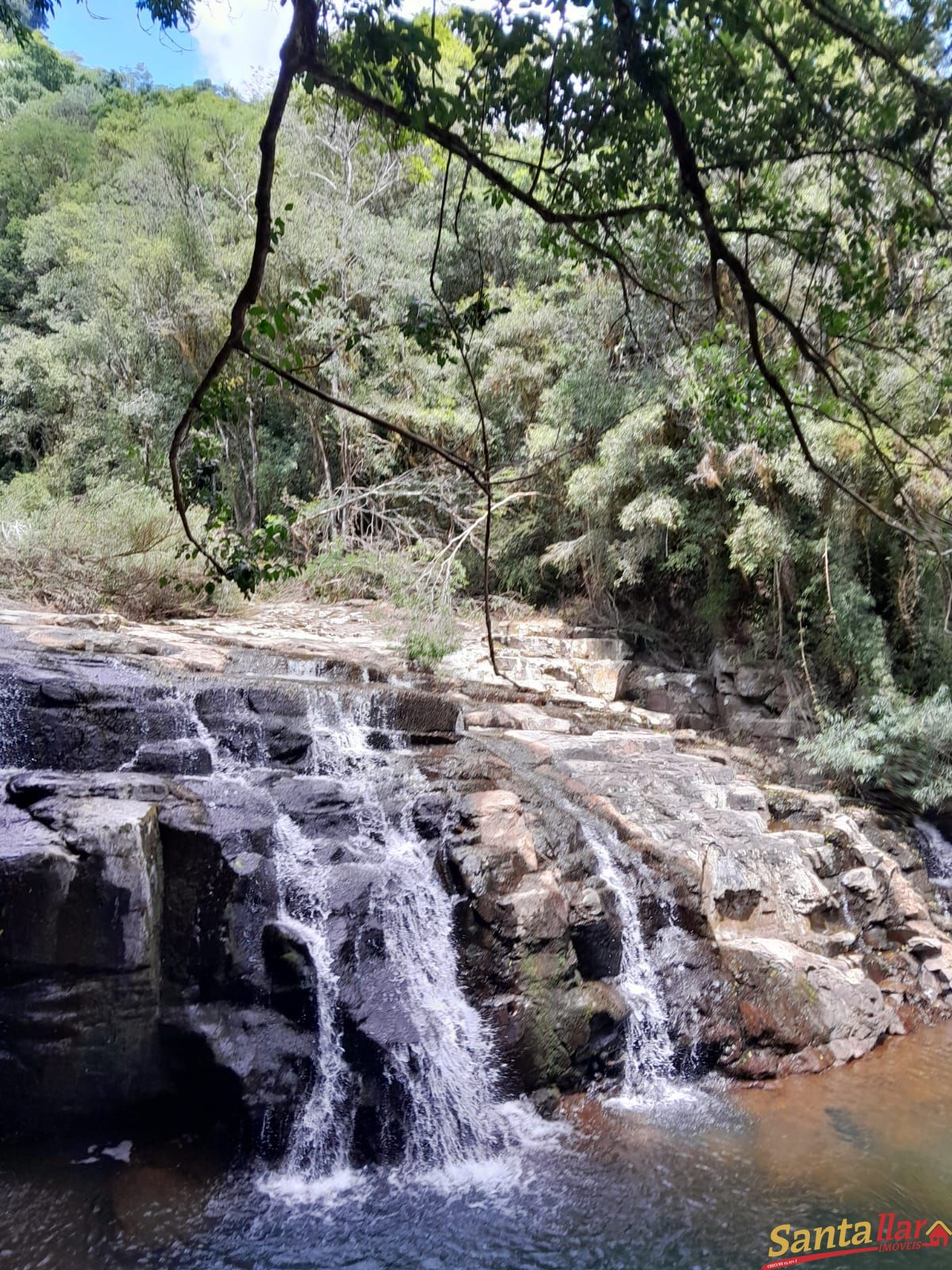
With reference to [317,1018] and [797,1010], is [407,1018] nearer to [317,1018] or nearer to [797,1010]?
[317,1018]

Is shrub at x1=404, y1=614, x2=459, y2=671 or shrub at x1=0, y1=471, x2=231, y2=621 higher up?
shrub at x1=0, y1=471, x2=231, y2=621

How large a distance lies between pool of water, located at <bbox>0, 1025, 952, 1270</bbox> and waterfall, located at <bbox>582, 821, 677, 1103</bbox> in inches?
11.5

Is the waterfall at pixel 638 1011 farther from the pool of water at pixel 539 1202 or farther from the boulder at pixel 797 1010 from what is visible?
the boulder at pixel 797 1010

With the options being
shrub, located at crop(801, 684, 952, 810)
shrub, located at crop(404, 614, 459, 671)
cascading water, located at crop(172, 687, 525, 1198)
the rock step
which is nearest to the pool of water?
cascading water, located at crop(172, 687, 525, 1198)

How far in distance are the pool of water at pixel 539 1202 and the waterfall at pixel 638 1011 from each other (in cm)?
29

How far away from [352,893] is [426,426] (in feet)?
31.7

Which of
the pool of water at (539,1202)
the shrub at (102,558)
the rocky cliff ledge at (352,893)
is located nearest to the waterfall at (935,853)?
the rocky cliff ledge at (352,893)

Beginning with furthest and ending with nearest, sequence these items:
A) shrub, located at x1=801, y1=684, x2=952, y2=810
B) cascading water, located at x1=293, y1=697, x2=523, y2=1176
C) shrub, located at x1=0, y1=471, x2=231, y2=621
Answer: shrub, located at x1=0, y1=471, x2=231, y2=621 < shrub, located at x1=801, y1=684, x2=952, y2=810 < cascading water, located at x1=293, y1=697, x2=523, y2=1176

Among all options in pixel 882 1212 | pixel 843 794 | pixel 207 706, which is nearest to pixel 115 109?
pixel 207 706

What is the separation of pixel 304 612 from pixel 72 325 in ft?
24.4

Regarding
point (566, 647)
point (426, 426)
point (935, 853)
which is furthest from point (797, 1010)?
point (426, 426)

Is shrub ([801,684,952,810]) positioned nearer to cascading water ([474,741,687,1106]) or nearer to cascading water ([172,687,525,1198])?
cascading water ([474,741,687,1106])

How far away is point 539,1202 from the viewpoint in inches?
161

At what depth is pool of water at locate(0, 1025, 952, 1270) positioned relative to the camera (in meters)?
3.69
